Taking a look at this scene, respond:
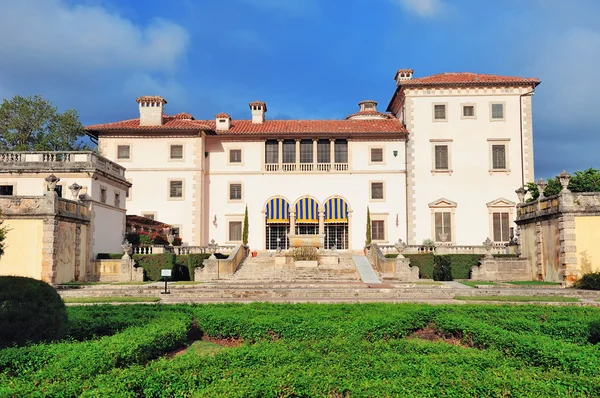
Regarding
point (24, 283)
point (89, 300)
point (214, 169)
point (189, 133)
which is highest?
point (189, 133)

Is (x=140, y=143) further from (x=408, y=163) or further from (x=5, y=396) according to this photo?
(x=5, y=396)

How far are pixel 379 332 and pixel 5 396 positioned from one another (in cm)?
758

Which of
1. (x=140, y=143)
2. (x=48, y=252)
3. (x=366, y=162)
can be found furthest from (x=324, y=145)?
(x=48, y=252)

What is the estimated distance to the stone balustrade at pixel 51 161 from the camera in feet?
101

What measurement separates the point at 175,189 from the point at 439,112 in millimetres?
23961

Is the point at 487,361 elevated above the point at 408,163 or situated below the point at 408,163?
below

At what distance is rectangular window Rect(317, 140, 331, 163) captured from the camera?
45.7m

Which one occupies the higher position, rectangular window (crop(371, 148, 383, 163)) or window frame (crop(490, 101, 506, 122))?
window frame (crop(490, 101, 506, 122))

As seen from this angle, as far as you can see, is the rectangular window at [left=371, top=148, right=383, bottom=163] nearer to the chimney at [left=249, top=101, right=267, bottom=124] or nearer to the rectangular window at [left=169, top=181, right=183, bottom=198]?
the chimney at [left=249, top=101, right=267, bottom=124]

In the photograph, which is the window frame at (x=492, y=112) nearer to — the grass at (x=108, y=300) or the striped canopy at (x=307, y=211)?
the striped canopy at (x=307, y=211)

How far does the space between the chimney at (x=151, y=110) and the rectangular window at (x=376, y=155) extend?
19208mm

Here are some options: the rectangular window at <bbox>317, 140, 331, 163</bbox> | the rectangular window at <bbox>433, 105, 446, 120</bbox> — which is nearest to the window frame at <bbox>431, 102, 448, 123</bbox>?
the rectangular window at <bbox>433, 105, 446, 120</bbox>

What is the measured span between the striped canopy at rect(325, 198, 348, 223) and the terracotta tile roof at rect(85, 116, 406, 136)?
19.9 feet

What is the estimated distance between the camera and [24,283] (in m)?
10.8
